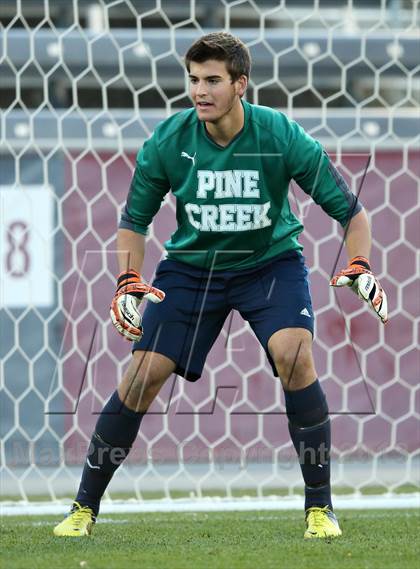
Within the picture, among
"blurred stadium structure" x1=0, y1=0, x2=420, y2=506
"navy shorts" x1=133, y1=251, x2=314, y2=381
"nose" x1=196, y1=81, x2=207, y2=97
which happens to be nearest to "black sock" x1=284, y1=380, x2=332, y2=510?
"navy shorts" x1=133, y1=251, x2=314, y2=381

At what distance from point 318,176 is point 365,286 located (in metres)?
0.34

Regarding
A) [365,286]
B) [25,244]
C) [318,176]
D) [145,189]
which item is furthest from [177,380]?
[365,286]

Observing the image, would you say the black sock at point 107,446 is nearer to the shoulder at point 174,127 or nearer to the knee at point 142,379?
the knee at point 142,379

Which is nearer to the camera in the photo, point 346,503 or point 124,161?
point 346,503

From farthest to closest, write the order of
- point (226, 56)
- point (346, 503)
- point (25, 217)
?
1. point (25, 217)
2. point (346, 503)
3. point (226, 56)

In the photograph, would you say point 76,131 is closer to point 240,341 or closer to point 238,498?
point 240,341

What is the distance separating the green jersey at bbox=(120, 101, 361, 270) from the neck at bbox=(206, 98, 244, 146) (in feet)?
0.05

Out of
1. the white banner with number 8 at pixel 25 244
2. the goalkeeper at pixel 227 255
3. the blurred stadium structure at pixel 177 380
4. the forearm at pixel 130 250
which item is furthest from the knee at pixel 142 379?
the white banner with number 8 at pixel 25 244

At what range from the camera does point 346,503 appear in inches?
156

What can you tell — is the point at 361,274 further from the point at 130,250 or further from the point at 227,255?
the point at 130,250

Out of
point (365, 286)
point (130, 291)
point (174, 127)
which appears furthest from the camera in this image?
point (174, 127)

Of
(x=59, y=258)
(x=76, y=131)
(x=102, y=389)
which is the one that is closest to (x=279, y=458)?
(x=102, y=389)

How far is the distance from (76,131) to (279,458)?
1502 mm

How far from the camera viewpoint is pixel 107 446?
2904 mm
